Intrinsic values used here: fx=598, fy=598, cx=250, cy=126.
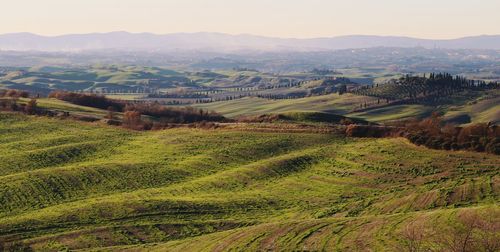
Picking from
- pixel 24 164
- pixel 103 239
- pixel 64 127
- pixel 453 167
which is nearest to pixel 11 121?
pixel 64 127

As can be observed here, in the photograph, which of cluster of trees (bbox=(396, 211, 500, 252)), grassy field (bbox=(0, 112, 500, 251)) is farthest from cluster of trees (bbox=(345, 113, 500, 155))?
cluster of trees (bbox=(396, 211, 500, 252))

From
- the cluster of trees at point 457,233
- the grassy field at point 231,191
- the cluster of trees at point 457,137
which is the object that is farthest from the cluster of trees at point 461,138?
the cluster of trees at point 457,233

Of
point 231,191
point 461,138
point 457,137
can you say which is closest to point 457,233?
point 231,191

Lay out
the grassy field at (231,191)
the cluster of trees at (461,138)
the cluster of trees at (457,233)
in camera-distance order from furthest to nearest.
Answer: the cluster of trees at (461,138) → the grassy field at (231,191) → the cluster of trees at (457,233)

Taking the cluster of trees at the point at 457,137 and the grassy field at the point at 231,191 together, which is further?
the cluster of trees at the point at 457,137

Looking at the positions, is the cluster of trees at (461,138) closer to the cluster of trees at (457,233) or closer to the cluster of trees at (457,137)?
the cluster of trees at (457,137)

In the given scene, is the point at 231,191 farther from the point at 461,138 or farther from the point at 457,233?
the point at 461,138
